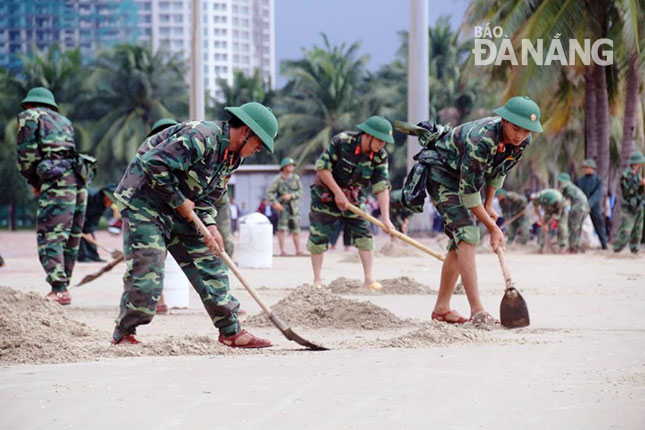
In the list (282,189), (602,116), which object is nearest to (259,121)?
(282,189)

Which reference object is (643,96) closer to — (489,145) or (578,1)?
(578,1)

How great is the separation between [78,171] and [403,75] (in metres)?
52.4

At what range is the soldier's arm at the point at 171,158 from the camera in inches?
247

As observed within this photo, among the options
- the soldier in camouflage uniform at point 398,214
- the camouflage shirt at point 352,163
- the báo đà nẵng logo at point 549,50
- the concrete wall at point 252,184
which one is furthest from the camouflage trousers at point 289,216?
the concrete wall at point 252,184

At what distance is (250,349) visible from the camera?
6766 mm

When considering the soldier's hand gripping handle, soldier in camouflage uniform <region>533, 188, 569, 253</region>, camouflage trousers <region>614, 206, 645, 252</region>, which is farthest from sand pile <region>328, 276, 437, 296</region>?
soldier in camouflage uniform <region>533, 188, 569, 253</region>

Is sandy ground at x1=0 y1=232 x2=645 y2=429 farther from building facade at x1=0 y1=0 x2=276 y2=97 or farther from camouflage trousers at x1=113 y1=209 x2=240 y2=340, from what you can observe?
building facade at x1=0 y1=0 x2=276 y2=97

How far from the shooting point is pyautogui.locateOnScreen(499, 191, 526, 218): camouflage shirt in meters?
24.7

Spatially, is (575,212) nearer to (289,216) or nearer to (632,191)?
(632,191)

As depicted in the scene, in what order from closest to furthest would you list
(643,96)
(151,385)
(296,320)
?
(151,385)
(296,320)
(643,96)

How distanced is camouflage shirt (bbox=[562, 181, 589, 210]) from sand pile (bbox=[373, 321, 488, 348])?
14.8 metres

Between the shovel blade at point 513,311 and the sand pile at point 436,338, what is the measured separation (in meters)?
0.49

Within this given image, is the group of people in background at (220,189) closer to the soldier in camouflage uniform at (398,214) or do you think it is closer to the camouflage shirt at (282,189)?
the camouflage shirt at (282,189)

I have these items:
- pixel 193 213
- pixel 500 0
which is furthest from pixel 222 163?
pixel 500 0
